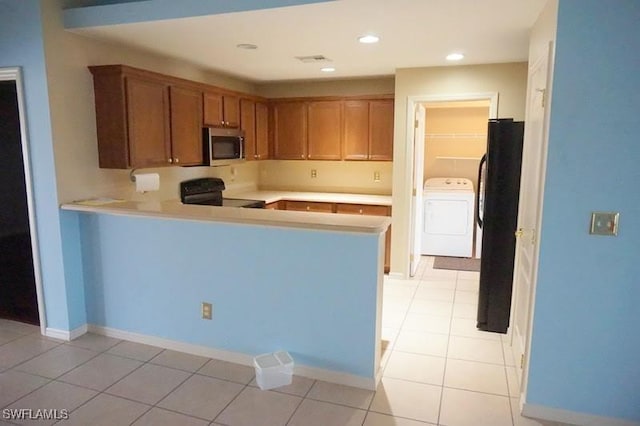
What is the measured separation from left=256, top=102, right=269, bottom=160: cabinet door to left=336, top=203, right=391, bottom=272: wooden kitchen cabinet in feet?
4.07

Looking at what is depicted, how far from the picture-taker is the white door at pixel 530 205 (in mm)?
2256

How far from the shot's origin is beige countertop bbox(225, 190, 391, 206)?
4.85 m

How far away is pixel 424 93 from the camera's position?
14.1 ft

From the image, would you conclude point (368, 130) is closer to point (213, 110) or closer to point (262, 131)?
point (262, 131)

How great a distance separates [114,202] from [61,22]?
4.32 ft

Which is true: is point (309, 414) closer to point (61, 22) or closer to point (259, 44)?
point (259, 44)

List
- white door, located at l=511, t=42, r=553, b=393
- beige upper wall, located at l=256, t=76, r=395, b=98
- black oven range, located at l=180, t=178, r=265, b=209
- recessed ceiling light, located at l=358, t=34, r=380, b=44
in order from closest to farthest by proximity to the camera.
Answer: white door, located at l=511, t=42, r=553, b=393 → recessed ceiling light, located at l=358, t=34, r=380, b=44 → black oven range, located at l=180, t=178, r=265, b=209 → beige upper wall, located at l=256, t=76, r=395, b=98

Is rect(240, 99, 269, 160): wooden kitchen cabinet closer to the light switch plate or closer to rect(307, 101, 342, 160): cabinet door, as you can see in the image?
rect(307, 101, 342, 160): cabinet door

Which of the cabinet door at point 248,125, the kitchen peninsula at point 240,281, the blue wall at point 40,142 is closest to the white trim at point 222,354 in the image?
the kitchen peninsula at point 240,281

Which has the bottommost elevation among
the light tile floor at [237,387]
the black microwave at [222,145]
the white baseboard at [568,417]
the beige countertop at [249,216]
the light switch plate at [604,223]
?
the light tile floor at [237,387]

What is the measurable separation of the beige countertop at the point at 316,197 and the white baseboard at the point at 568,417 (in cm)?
271

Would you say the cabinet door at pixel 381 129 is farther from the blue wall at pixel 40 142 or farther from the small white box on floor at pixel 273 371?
the blue wall at pixel 40 142

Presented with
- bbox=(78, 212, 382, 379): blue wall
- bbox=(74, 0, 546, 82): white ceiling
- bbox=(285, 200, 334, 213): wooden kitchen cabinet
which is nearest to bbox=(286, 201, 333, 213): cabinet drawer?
bbox=(285, 200, 334, 213): wooden kitchen cabinet

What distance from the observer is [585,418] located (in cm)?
221
